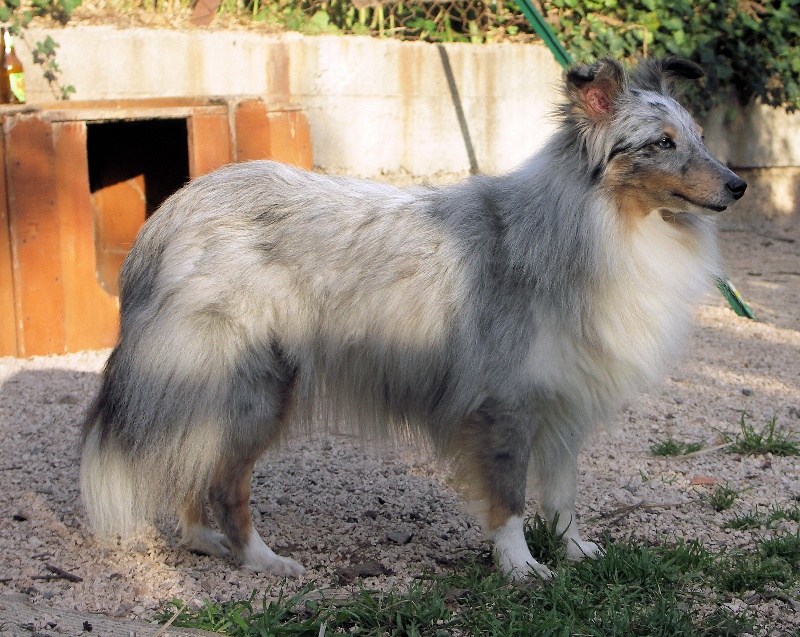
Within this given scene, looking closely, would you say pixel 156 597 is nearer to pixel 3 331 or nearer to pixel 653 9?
pixel 3 331

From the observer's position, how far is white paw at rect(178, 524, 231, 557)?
151 inches

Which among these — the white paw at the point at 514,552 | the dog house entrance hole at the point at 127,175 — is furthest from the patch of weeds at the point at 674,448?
the dog house entrance hole at the point at 127,175

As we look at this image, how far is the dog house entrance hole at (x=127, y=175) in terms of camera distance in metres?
7.45

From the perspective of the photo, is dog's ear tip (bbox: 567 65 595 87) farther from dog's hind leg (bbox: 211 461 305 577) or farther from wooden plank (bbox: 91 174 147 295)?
wooden plank (bbox: 91 174 147 295)

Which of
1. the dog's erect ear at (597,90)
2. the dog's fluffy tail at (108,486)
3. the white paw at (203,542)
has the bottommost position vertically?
the white paw at (203,542)

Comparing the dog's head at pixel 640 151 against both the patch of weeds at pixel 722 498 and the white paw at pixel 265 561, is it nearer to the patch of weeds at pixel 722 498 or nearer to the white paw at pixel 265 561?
the patch of weeds at pixel 722 498

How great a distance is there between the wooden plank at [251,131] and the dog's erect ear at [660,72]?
3.51 meters

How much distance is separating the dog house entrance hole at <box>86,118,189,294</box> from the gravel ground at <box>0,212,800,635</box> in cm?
146

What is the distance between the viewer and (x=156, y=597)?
3365mm

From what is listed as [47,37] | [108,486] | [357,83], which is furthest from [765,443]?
[47,37]

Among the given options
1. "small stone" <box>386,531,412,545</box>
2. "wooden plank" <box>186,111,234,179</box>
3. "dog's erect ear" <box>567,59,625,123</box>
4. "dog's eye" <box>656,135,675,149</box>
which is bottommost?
"small stone" <box>386,531,412,545</box>

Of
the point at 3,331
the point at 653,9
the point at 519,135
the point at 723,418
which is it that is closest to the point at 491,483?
the point at 723,418

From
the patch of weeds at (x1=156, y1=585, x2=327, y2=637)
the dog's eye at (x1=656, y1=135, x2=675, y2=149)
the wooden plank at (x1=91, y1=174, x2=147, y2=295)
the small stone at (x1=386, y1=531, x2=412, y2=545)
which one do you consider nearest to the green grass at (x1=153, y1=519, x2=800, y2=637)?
the patch of weeds at (x1=156, y1=585, x2=327, y2=637)

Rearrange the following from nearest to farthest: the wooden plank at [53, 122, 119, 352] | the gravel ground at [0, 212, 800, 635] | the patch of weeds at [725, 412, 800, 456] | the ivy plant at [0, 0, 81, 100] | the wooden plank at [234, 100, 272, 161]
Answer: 1. the gravel ground at [0, 212, 800, 635]
2. the patch of weeds at [725, 412, 800, 456]
3. the wooden plank at [53, 122, 119, 352]
4. the wooden plank at [234, 100, 272, 161]
5. the ivy plant at [0, 0, 81, 100]
